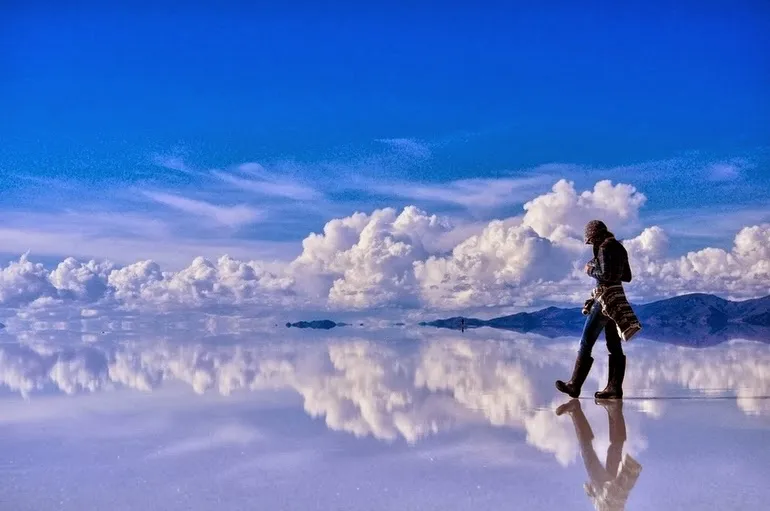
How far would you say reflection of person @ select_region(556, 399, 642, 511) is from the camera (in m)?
5.07

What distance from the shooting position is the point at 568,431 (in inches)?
302

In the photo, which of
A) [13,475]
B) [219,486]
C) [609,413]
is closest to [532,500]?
[219,486]

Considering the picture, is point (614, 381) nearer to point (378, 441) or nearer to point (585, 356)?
point (585, 356)

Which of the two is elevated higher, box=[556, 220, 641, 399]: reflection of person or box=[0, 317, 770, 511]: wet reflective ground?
box=[556, 220, 641, 399]: reflection of person

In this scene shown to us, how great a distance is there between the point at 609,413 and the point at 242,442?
162 inches

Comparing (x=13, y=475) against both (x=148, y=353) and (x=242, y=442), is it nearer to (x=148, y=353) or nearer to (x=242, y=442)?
(x=242, y=442)

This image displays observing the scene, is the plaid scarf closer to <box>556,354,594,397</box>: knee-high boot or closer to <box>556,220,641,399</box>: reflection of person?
<box>556,220,641,399</box>: reflection of person

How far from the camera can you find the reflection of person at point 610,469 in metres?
5.07

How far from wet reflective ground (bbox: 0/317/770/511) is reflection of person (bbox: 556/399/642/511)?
0.06 ft

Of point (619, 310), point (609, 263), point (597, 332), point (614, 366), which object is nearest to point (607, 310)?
point (619, 310)

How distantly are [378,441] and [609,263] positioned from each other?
4.66 metres

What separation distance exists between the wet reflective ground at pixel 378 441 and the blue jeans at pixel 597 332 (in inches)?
28.9

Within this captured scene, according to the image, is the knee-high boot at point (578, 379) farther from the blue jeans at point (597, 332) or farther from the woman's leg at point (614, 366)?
the woman's leg at point (614, 366)

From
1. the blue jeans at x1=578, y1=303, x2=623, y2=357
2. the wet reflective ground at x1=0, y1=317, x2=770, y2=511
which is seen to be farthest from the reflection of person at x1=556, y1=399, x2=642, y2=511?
the blue jeans at x1=578, y1=303, x2=623, y2=357
